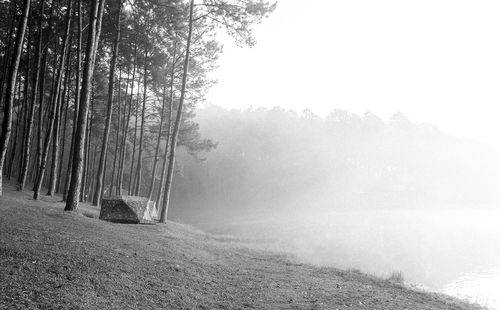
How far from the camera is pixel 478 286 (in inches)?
785

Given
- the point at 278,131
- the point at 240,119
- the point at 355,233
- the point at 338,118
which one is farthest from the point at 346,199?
the point at 240,119

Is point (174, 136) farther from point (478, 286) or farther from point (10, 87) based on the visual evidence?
point (478, 286)

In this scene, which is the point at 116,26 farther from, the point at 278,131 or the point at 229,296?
the point at 278,131

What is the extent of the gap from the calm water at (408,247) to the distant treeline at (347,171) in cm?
2140

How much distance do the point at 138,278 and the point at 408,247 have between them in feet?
92.7

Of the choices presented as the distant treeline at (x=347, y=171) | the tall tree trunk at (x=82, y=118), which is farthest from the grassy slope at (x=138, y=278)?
the distant treeline at (x=347, y=171)

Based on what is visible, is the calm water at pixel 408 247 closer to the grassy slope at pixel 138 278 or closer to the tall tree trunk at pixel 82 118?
the grassy slope at pixel 138 278

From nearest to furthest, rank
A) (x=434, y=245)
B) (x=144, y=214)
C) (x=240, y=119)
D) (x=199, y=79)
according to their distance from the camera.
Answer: (x=144, y=214) < (x=199, y=79) < (x=434, y=245) < (x=240, y=119)

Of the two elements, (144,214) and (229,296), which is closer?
(229,296)

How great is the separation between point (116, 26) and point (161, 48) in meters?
5.37

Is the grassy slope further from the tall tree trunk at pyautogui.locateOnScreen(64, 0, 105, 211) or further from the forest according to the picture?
the forest

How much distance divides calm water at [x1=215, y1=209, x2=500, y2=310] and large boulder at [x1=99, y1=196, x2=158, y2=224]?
8414 millimetres

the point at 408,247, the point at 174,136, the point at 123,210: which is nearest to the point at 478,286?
the point at 408,247

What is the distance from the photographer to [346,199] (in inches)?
2554
